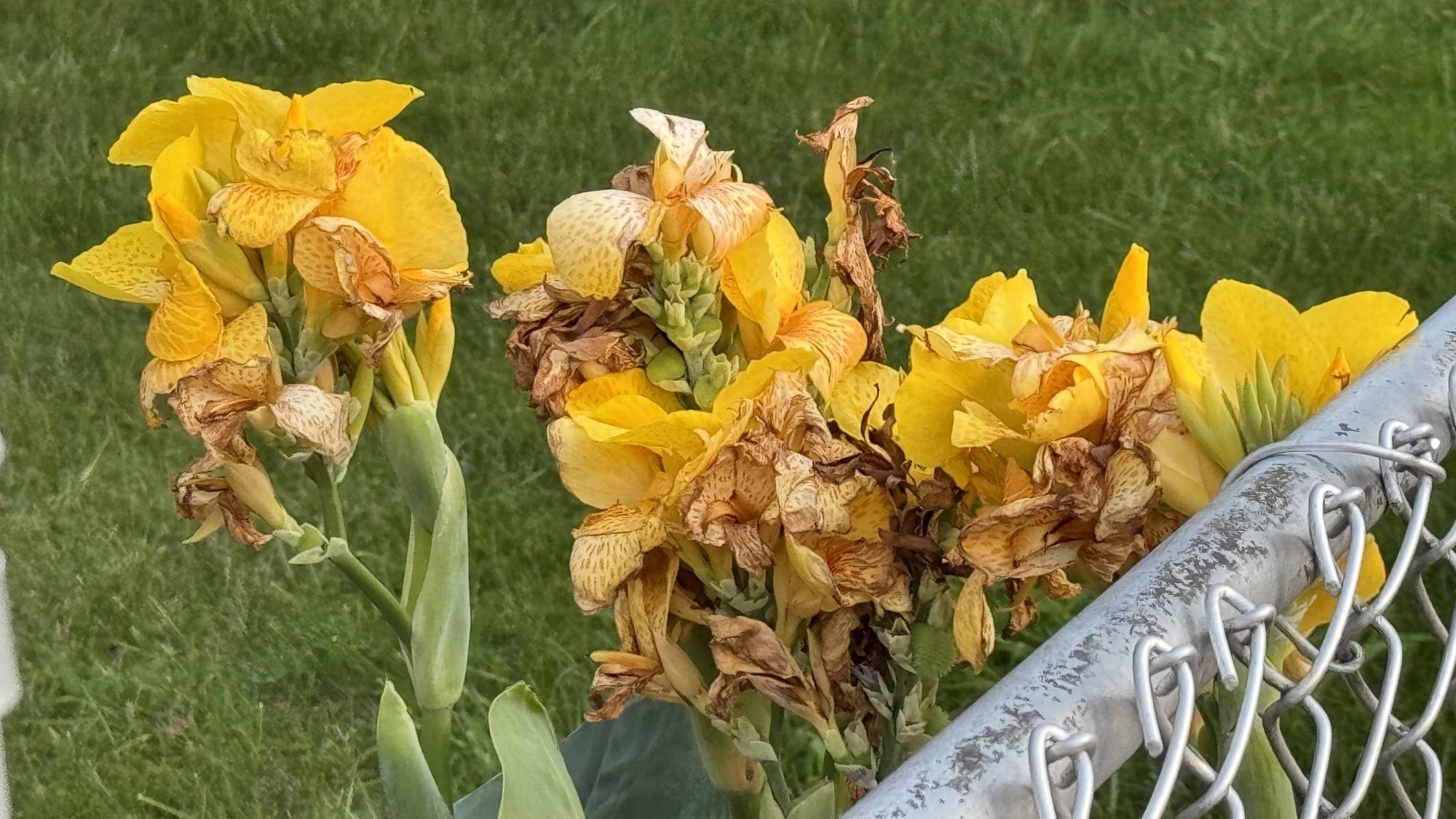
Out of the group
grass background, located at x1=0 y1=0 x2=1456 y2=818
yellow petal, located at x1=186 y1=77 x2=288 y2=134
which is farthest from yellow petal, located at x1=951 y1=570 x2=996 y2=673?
grass background, located at x1=0 y1=0 x2=1456 y2=818

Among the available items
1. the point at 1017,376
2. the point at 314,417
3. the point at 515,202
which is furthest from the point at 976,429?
the point at 515,202

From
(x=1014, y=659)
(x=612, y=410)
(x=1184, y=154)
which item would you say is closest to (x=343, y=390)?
(x=612, y=410)

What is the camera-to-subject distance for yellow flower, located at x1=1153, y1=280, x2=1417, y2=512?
0.46 m

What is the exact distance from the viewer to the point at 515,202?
93.6 inches

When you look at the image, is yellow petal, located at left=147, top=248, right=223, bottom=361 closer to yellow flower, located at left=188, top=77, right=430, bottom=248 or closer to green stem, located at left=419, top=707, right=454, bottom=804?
yellow flower, located at left=188, top=77, right=430, bottom=248

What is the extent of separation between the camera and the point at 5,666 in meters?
0.42

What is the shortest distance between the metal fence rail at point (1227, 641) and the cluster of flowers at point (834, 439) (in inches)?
1.3

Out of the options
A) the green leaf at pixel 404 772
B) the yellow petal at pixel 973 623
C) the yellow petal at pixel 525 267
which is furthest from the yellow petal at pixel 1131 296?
the green leaf at pixel 404 772

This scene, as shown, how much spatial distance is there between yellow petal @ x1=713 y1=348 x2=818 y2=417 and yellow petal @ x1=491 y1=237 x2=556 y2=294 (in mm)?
118

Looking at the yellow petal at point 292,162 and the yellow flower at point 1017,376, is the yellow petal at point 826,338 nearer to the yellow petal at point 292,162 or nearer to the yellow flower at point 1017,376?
the yellow flower at point 1017,376

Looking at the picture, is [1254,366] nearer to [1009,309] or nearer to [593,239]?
[1009,309]

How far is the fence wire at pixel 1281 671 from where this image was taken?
336 millimetres

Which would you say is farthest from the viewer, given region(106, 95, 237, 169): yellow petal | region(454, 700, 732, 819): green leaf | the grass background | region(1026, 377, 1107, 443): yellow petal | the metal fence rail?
the grass background

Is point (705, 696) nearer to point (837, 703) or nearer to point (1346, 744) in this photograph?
point (837, 703)
